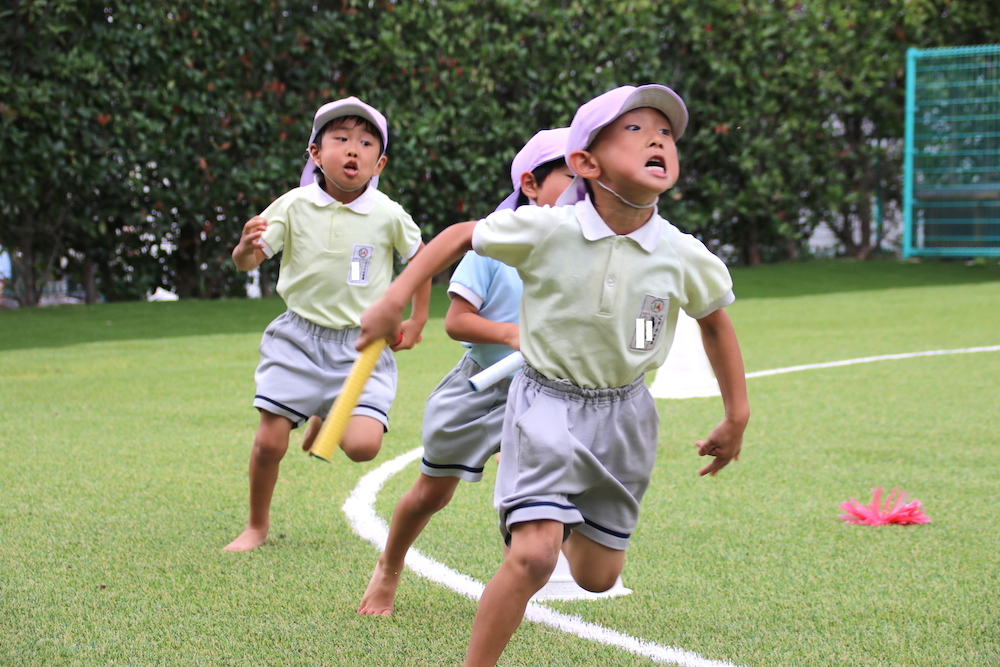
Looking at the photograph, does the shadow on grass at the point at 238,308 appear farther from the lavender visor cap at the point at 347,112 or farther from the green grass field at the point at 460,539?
the lavender visor cap at the point at 347,112

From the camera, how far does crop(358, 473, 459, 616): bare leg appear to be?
3219 millimetres

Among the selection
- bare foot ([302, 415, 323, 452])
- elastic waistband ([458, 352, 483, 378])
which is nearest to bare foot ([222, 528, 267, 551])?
bare foot ([302, 415, 323, 452])

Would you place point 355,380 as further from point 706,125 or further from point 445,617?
point 706,125

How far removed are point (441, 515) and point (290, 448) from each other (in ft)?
5.16

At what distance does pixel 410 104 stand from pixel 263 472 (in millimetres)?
10043

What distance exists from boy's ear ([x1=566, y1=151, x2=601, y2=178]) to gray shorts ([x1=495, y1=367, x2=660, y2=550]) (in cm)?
48

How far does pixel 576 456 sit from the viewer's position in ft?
8.29

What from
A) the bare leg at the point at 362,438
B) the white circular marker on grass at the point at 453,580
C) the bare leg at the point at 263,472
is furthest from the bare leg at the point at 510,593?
the bare leg at the point at 263,472

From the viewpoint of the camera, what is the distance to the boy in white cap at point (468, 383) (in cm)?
311

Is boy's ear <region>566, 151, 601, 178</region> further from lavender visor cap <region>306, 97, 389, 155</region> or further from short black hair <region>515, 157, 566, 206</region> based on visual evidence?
lavender visor cap <region>306, 97, 389, 155</region>

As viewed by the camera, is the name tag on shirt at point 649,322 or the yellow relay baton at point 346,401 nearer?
the yellow relay baton at point 346,401

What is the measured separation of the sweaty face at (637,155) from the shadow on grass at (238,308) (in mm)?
8410

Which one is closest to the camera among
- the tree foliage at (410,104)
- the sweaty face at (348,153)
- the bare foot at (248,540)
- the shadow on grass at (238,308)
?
the bare foot at (248,540)

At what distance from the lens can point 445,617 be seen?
3.23 metres
